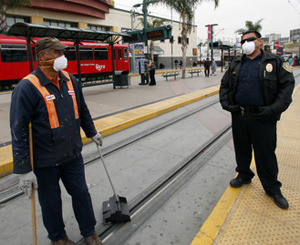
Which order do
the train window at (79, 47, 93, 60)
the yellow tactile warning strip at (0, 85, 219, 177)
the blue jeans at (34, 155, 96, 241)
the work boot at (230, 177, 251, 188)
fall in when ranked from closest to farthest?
the blue jeans at (34, 155, 96, 241) → the work boot at (230, 177, 251, 188) → the yellow tactile warning strip at (0, 85, 219, 177) → the train window at (79, 47, 93, 60)

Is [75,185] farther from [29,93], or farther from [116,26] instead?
[116,26]

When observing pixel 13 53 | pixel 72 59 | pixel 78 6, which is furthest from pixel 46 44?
pixel 78 6

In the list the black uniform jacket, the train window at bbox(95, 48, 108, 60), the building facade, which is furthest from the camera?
the building facade

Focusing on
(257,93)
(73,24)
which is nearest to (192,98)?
(257,93)

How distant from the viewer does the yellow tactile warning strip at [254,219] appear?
2.37m

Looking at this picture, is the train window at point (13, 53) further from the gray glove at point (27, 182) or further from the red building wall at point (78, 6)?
the gray glove at point (27, 182)

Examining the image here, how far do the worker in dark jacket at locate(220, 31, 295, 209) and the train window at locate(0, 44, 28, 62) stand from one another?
604 inches

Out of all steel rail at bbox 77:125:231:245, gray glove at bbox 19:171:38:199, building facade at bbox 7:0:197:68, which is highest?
building facade at bbox 7:0:197:68

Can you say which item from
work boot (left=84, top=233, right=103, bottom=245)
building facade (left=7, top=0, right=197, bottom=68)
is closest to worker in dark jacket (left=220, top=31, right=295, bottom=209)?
work boot (left=84, top=233, right=103, bottom=245)

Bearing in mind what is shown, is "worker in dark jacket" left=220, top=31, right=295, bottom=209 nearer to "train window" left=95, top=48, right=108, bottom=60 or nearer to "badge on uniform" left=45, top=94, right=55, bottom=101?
"badge on uniform" left=45, top=94, right=55, bottom=101

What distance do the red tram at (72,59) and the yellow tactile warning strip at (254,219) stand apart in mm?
11574

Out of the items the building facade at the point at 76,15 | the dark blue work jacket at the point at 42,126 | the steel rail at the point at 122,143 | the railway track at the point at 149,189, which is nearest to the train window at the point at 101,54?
the building facade at the point at 76,15

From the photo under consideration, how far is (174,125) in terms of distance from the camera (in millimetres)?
6988

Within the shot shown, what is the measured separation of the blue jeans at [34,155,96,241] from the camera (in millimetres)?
2211
